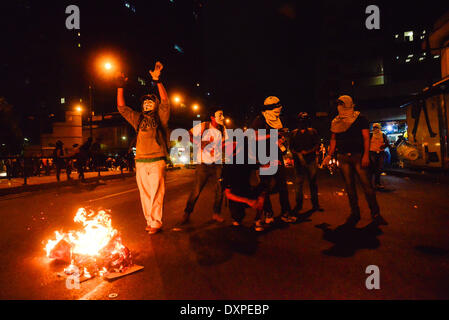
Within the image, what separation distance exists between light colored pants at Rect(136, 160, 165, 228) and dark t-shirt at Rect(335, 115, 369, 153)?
3102 millimetres

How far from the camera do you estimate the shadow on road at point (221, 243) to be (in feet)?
11.9

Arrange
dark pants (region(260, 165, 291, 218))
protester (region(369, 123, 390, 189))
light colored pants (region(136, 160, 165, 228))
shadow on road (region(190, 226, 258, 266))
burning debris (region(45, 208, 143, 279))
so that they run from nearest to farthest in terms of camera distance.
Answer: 1. burning debris (region(45, 208, 143, 279))
2. shadow on road (region(190, 226, 258, 266))
3. light colored pants (region(136, 160, 165, 228))
4. dark pants (region(260, 165, 291, 218))
5. protester (region(369, 123, 390, 189))

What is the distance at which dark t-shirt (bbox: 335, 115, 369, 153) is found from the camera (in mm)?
5086

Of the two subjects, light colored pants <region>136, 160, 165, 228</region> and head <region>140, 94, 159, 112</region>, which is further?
head <region>140, 94, 159, 112</region>

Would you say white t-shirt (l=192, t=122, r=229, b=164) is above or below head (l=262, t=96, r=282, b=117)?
below

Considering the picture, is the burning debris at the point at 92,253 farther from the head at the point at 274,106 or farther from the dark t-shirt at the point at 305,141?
the dark t-shirt at the point at 305,141

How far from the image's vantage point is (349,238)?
4254mm

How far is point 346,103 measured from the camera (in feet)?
17.3

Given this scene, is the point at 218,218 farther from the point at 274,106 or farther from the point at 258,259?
the point at 274,106

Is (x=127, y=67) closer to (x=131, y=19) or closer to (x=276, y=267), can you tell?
(x=131, y=19)

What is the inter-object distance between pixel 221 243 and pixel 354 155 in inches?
108

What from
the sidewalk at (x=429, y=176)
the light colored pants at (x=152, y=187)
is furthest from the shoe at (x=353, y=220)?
the sidewalk at (x=429, y=176)

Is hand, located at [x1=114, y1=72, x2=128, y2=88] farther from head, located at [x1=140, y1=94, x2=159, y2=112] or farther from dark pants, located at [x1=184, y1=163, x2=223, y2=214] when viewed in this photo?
dark pants, located at [x1=184, y1=163, x2=223, y2=214]

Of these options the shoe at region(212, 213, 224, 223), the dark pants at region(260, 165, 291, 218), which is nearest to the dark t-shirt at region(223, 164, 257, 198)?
the dark pants at region(260, 165, 291, 218)
